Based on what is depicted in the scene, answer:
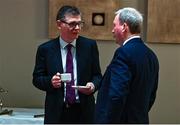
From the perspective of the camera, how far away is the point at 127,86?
2080 mm

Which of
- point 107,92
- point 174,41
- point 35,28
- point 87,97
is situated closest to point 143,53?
point 107,92

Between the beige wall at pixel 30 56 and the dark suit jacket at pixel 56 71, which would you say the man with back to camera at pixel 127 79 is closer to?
the dark suit jacket at pixel 56 71

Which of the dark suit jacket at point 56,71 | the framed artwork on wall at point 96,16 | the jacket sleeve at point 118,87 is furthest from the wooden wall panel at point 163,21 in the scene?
the jacket sleeve at point 118,87

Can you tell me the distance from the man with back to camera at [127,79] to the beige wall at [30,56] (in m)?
1.41

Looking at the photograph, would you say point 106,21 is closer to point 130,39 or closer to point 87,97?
point 87,97

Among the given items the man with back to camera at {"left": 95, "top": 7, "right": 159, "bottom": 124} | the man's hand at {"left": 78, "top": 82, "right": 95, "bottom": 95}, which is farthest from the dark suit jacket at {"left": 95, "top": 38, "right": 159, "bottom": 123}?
the man's hand at {"left": 78, "top": 82, "right": 95, "bottom": 95}

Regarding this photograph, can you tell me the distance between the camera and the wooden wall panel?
11.7ft

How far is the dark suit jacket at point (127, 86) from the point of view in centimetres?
208

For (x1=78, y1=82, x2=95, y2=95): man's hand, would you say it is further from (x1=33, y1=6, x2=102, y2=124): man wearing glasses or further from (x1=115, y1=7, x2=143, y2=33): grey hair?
(x1=115, y1=7, x2=143, y2=33): grey hair

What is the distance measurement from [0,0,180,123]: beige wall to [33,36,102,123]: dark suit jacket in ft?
3.36

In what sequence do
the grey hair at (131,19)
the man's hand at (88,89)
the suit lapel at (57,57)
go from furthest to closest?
the suit lapel at (57,57) → the man's hand at (88,89) → the grey hair at (131,19)

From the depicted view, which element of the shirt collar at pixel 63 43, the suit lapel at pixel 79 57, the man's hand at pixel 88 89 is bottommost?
the man's hand at pixel 88 89

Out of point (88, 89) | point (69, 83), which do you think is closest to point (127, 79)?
point (88, 89)

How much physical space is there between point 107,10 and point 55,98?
1320mm
